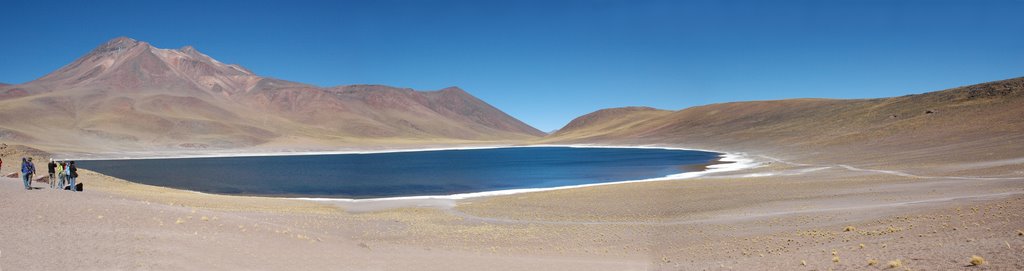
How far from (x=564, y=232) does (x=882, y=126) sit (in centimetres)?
7028

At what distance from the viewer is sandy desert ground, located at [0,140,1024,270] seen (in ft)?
38.3

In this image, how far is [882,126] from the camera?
76.8 metres

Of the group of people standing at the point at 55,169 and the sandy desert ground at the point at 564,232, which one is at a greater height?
the group of people standing at the point at 55,169

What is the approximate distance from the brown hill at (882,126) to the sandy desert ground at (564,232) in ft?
81.4

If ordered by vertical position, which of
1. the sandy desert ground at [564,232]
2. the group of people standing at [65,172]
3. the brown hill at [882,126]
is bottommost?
the sandy desert ground at [564,232]

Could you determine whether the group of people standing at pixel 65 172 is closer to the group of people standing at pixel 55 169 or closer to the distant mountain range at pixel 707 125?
the group of people standing at pixel 55 169

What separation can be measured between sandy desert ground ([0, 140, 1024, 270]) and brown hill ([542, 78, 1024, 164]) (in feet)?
81.4

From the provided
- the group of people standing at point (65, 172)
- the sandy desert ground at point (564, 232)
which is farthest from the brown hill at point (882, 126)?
the group of people standing at point (65, 172)

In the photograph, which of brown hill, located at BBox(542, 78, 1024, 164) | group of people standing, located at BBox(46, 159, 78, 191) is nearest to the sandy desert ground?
group of people standing, located at BBox(46, 159, 78, 191)

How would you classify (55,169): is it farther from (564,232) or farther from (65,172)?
(564,232)

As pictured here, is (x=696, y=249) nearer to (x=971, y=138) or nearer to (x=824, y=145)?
(x=971, y=138)

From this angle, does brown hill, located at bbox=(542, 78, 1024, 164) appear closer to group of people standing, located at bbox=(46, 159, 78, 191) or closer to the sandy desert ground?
the sandy desert ground

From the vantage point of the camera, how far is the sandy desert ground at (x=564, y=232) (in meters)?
11.7

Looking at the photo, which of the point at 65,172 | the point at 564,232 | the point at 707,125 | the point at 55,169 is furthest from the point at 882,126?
the point at 55,169
